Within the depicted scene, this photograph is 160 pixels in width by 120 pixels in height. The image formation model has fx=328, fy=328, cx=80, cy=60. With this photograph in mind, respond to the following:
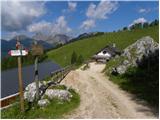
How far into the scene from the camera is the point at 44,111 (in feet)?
62.4

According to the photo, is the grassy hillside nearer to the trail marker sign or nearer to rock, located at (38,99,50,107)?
the trail marker sign

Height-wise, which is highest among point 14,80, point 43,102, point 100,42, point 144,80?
point 100,42

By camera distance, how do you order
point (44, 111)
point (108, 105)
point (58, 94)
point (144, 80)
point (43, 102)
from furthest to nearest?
point (144, 80)
point (58, 94)
point (108, 105)
point (43, 102)
point (44, 111)

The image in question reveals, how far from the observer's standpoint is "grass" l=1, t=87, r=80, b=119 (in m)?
18.4

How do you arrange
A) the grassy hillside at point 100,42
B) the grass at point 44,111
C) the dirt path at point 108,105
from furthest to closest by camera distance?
1. the grassy hillside at point 100,42
2. the grass at point 44,111
3. the dirt path at point 108,105

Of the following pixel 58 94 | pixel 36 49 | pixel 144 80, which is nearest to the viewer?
pixel 36 49

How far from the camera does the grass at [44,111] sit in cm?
1838

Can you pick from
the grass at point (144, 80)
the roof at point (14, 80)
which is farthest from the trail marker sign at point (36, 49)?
the roof at point (14, 80)

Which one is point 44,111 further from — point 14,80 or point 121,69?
point 14,80

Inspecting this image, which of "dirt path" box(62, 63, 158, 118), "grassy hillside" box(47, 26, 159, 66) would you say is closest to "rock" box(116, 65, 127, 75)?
"dirt path" box(62, 63, 158, 118)

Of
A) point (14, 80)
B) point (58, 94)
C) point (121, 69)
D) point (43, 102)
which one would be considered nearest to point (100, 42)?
point (14, 80)

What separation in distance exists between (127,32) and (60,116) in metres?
168

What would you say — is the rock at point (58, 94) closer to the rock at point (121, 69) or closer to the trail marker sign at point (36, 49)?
the trail marker sign at point (36, 49)

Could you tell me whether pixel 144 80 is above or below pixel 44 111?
above
